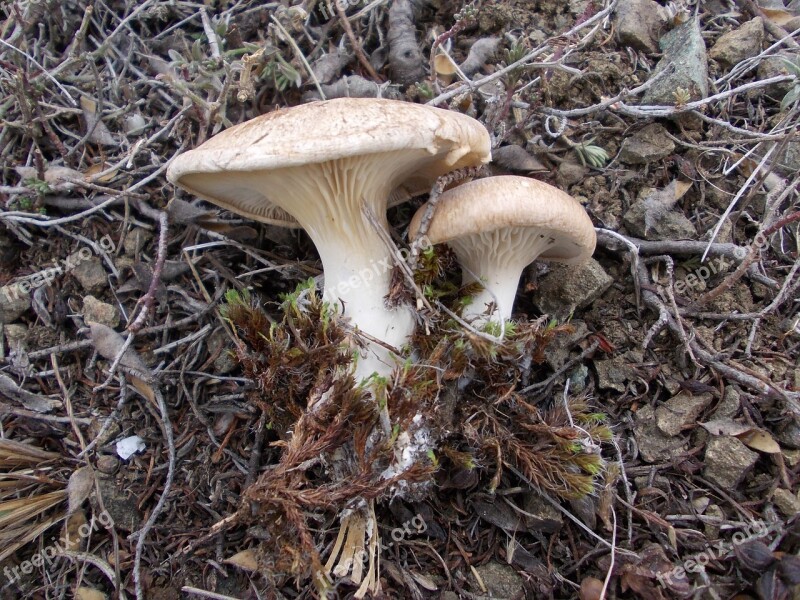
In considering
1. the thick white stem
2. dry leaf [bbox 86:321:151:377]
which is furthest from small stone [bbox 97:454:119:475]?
the thick white stem

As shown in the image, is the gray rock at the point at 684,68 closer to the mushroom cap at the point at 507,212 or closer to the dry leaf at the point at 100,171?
the mushroom cap at the point at 507,212

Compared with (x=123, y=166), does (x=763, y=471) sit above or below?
below

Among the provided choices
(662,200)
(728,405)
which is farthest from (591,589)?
(662,200)

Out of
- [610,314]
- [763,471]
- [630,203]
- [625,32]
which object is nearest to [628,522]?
[763,471]

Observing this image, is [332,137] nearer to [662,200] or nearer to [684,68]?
[662,200]

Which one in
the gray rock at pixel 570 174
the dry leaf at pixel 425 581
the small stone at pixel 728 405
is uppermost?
the gray rock at pixel 570 174

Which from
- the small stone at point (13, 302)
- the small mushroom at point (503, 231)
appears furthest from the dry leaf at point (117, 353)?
the small mushroom at point (503, 231)

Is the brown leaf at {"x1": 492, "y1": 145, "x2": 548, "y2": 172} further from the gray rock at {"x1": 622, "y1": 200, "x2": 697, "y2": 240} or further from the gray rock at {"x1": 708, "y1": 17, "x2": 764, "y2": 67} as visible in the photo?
the gray rock at {"x1": 708, "y1": 17, "x2": 764, "y2": 67}

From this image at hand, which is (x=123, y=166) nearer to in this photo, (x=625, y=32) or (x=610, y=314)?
(x=610, y=314)
